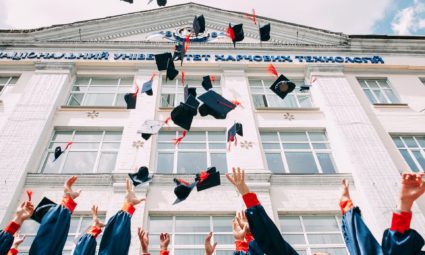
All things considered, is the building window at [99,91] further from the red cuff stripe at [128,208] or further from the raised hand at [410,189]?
the raised hand at [410,189]

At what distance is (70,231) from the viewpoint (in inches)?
312

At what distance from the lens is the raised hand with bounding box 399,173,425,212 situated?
2744 mm

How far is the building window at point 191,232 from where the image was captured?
773 cm

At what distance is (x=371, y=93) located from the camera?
41.9ft

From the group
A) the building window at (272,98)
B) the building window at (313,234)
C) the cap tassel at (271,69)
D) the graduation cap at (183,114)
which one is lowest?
the building window at (313,234)

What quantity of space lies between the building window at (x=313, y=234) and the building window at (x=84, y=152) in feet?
17.4

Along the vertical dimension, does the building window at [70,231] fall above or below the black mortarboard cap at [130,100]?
below

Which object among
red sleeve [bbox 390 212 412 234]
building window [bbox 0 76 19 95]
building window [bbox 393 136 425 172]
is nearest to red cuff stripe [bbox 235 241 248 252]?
red sleeve [bbox 390 212 412 234]

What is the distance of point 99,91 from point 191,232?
7051 mm

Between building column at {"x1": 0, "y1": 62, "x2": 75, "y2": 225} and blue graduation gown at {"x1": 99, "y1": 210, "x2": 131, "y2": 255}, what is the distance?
541 centimetres

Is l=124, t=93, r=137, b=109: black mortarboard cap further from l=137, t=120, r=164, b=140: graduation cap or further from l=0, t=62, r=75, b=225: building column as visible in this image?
l=0, t=62, r=75, b=225: building column

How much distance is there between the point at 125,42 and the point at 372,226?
11.3m

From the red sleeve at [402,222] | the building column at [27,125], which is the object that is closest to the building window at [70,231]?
the building column at [27,125]

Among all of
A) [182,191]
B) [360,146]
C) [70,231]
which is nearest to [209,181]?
[182,191]
